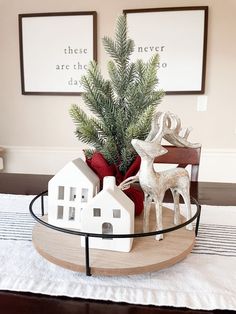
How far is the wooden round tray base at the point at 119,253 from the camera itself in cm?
66

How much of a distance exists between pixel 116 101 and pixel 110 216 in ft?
0.95

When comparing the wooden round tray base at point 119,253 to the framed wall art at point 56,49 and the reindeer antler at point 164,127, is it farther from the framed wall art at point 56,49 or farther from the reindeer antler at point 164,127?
the framed wall art at point 56,49

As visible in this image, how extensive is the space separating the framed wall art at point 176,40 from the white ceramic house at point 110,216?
1.82 meters

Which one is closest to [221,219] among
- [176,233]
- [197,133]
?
[176,233]

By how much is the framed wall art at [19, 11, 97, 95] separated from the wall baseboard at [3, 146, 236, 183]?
1.60 ft

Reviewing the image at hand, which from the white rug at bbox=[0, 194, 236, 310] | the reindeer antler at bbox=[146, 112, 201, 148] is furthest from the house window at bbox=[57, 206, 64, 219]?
the reindeer antler at bbox=[146, 112, 201, 148]

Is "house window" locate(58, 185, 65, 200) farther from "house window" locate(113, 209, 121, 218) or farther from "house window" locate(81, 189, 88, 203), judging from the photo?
"house window" locate(113, 209, 121, 218)

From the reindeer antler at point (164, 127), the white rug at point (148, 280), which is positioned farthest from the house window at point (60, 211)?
the reindeer antler at point (164, 127)

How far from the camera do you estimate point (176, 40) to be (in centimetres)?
228

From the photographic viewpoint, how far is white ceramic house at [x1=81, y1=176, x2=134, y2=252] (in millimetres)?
668

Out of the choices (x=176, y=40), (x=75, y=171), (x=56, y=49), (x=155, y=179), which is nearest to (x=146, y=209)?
(x=155, y=179)

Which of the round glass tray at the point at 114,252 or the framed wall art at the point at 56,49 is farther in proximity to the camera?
the framed wall art at the point at 56,49

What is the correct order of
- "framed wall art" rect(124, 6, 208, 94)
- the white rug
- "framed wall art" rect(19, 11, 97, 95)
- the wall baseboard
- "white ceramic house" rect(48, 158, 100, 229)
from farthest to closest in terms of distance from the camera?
the wall baseboard < "framed wall art" rect(19, 11, 97, 95) < "framed wall art" rect(124, 6, 208, 94) < "white ceramic house" rect(48, 158, 100, 229) < the white rug

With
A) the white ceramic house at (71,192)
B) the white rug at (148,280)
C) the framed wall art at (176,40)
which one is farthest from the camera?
the framed wall art at (176,40)
